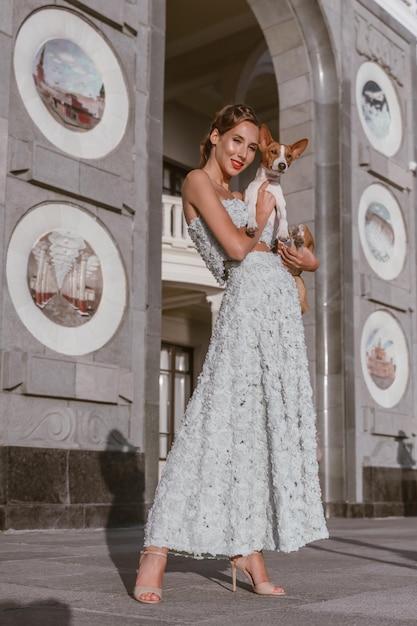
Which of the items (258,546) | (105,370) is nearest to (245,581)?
(258,546)

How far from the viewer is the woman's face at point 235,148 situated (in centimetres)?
435

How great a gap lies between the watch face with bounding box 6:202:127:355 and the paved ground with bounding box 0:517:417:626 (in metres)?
2.71

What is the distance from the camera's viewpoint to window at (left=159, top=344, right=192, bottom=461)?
65.0ft

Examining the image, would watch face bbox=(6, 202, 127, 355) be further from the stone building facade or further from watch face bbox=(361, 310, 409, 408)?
watch face bbox=(361, 310, 409, 408)

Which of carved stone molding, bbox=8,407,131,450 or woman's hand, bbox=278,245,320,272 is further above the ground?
woman's hand, bbox=278,245,320,272

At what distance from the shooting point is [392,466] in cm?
1427

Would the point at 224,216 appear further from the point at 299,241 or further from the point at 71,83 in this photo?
the point at 71,83

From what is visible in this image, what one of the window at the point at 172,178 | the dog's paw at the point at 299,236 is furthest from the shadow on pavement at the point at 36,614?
the window at the point at 172,178

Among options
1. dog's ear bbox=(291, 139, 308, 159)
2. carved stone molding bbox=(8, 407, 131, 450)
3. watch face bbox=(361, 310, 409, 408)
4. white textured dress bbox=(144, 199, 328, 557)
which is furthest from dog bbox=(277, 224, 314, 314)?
watch face bbox=(361, 310, 409, 408)

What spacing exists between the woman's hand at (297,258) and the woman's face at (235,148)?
483 mm

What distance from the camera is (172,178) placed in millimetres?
20172

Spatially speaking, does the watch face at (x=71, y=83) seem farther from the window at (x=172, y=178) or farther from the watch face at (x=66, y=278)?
the window at (x=172, y=178)

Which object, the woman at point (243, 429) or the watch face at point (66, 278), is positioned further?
the watch face at point (66, 278)

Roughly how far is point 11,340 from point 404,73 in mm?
10565
